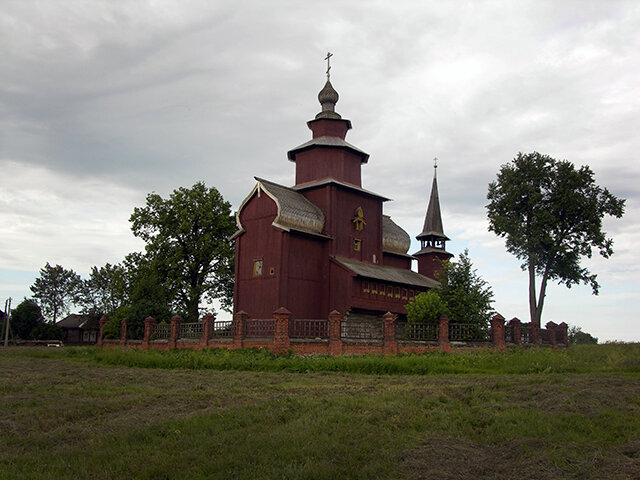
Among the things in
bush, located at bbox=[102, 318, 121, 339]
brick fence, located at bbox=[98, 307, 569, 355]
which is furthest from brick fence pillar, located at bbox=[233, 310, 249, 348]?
bush, located at bbox=[102, 318, 121, 339]

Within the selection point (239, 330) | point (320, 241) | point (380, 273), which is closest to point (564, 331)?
point (380, 273)

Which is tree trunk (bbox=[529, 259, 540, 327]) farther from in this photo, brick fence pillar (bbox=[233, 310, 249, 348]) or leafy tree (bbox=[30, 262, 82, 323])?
leafy tree (bbox=[30, 262, 82, 323])

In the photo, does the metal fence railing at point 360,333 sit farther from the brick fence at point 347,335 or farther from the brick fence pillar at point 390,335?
the brick fence pillar at point 390,335

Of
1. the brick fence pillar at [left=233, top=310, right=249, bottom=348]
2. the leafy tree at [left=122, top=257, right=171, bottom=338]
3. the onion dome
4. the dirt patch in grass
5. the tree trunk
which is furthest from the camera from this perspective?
the tree trunk

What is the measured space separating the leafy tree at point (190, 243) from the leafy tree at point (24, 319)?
2690 centimetres

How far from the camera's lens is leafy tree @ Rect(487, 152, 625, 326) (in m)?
34.5

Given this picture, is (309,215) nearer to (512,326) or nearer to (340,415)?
(512,326)

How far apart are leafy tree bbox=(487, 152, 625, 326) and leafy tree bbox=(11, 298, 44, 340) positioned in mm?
44538

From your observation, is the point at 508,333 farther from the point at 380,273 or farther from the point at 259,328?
the point at 259,328

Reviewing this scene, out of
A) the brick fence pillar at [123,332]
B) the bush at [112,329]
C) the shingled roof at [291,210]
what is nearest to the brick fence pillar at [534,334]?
the shingled roof at [291,210]

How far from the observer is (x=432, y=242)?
42625 millimetres

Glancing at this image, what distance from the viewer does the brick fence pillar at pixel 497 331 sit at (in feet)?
72.0

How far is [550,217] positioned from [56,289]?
58.5 metres

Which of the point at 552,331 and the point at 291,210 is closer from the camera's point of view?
the point at 552,331
